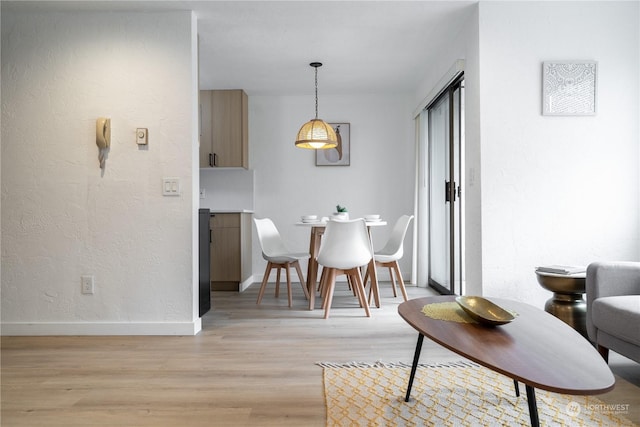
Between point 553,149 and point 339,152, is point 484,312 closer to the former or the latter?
point 553,149

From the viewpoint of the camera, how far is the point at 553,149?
3.03 meters

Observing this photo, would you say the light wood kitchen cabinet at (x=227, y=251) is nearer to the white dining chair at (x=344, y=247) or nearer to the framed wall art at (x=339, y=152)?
the framed wall art at (x=339, y=152)

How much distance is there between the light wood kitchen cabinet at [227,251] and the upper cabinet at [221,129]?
684 mm

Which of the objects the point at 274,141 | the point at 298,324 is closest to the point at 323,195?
the point at 274,141

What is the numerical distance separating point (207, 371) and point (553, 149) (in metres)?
2.57

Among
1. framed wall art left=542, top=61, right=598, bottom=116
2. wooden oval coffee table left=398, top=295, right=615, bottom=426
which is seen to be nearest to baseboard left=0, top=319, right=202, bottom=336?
wooden oval coffee table left=398, top=295, right=615, bottom=426

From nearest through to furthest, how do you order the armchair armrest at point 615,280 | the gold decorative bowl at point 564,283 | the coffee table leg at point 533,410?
the coffee table leg at point 533,410
the armchair armrest at point 615,280
the gold decorative bowl at point 564,283

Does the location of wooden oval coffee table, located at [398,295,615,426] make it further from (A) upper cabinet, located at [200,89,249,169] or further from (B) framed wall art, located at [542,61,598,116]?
(A) upper cabinet, located at [200,89,249,169]

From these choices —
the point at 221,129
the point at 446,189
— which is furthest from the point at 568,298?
the point at 221,129

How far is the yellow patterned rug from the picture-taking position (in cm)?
177

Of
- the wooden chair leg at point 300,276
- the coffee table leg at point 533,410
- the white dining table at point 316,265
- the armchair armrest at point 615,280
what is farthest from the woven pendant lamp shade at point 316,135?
the coffee table leg at point 533,410

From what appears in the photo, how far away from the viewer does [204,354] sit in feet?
8.84

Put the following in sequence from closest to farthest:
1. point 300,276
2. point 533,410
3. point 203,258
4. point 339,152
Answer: point 533,410
point 203,258
point 300,276
point 339,152

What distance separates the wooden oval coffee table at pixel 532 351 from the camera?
112 cm
